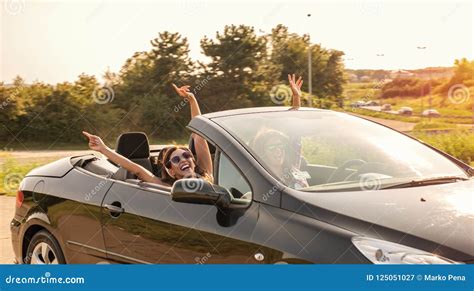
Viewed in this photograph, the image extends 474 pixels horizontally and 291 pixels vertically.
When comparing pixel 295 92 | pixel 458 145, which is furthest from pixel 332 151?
pixel 458 145

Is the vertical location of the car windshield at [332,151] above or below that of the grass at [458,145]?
above

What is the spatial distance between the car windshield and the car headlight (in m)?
0.66

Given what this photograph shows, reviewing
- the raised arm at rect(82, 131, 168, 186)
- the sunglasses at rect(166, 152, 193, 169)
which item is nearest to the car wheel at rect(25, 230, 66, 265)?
the raised arm at rect(82, 131, 168, 186)

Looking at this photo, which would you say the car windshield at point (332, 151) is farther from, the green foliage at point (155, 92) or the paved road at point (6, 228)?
the green foliage at point (155, 92)

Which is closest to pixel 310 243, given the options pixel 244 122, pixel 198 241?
pixel 198 241

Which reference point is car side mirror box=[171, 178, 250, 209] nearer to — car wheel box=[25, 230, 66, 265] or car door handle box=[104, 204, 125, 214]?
car door handle box=[104, 204, 125, 214]

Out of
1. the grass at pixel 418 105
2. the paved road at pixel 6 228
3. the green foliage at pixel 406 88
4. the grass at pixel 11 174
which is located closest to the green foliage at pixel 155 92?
the grass at pixel 418 105

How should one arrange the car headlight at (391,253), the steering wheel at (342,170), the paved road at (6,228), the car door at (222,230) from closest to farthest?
the car headlight at (391,253) < the car door at (222,230) < the steering wheel at (342,170) < the paved road at (6,228)

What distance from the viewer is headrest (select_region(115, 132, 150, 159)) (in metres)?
5.45

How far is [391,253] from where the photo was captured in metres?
3.42

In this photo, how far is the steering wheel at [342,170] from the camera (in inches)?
174

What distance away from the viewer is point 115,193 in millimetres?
4789

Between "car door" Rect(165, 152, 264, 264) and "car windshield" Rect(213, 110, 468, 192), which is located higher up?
"car windshield" Rect(213, 110, 468, 192)

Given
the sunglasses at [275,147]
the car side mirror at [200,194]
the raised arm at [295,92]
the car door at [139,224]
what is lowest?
the car door at [139,224]
